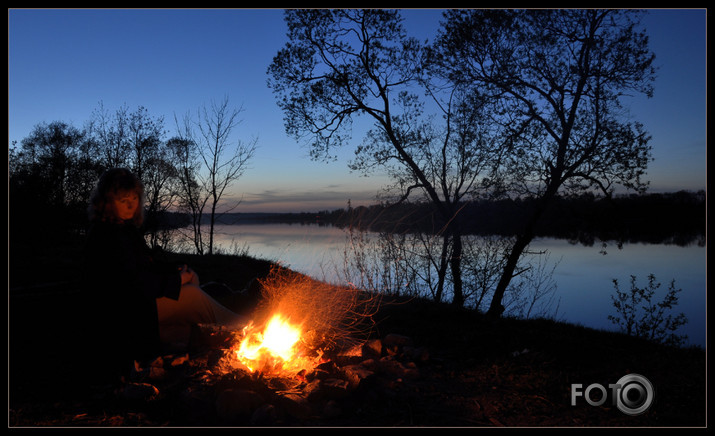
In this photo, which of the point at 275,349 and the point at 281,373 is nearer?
the point at 281,373

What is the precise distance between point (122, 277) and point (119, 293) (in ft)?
0.49

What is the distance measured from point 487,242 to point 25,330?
30.6 ft

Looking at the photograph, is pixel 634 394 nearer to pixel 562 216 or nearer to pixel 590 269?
pixel 562 216

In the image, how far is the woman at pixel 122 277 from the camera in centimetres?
382

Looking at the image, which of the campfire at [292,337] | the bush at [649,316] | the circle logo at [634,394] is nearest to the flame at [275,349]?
the campfire at [292,337]

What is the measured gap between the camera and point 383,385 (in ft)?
11.6

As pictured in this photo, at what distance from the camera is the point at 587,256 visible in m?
31.7

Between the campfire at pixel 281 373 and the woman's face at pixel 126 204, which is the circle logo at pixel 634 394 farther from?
the woman's face at pixel 126 204

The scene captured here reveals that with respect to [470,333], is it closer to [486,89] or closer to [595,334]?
[595,334]

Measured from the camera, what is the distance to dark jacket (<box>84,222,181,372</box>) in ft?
12.5

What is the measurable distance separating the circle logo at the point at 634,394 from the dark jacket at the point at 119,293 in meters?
3.92

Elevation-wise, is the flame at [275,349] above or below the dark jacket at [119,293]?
below

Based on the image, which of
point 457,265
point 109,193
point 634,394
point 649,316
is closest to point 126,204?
point 109,193

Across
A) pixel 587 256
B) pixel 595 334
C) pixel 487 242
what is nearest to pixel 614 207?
pixel 487 242
